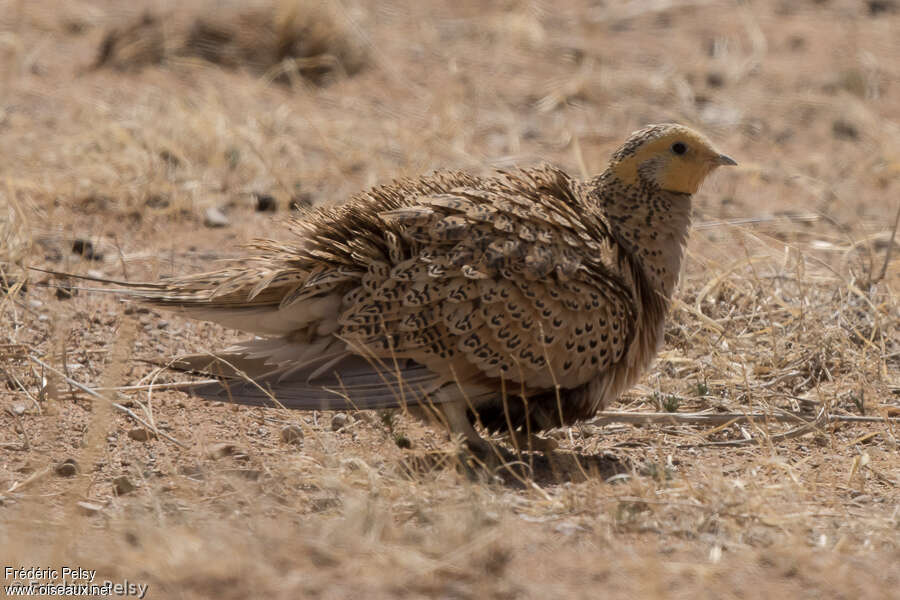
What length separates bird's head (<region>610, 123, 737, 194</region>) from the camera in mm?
4406

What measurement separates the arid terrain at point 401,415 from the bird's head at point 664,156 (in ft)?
2.85

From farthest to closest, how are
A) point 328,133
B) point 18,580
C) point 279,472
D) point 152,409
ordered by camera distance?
point 328,133 → point 152,409 → point 279,472 → point 18,580

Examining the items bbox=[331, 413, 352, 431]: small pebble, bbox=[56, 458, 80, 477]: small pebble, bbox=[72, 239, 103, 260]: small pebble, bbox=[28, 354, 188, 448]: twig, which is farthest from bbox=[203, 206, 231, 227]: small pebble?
bbox=[56, 458, 80, 477]: small pebble

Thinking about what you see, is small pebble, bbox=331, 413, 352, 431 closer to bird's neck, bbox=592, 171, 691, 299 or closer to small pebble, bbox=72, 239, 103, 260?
bird's neck, bbox=592, 171, 691, 299

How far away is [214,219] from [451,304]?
107 inches

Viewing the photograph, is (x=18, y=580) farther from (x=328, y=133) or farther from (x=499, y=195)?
(x=328, y=133)

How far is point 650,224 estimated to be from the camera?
436 cm

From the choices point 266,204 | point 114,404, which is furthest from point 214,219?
point 114,404

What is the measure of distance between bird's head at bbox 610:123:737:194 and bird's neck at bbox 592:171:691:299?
0.12 ft

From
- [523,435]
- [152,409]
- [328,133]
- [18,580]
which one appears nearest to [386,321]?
[523,435]

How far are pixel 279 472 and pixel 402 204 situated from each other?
1011 millimetres

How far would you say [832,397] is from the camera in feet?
15.9

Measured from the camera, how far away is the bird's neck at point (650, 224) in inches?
171

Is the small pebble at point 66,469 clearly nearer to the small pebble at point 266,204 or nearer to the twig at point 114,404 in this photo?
the twig at point 114,404
